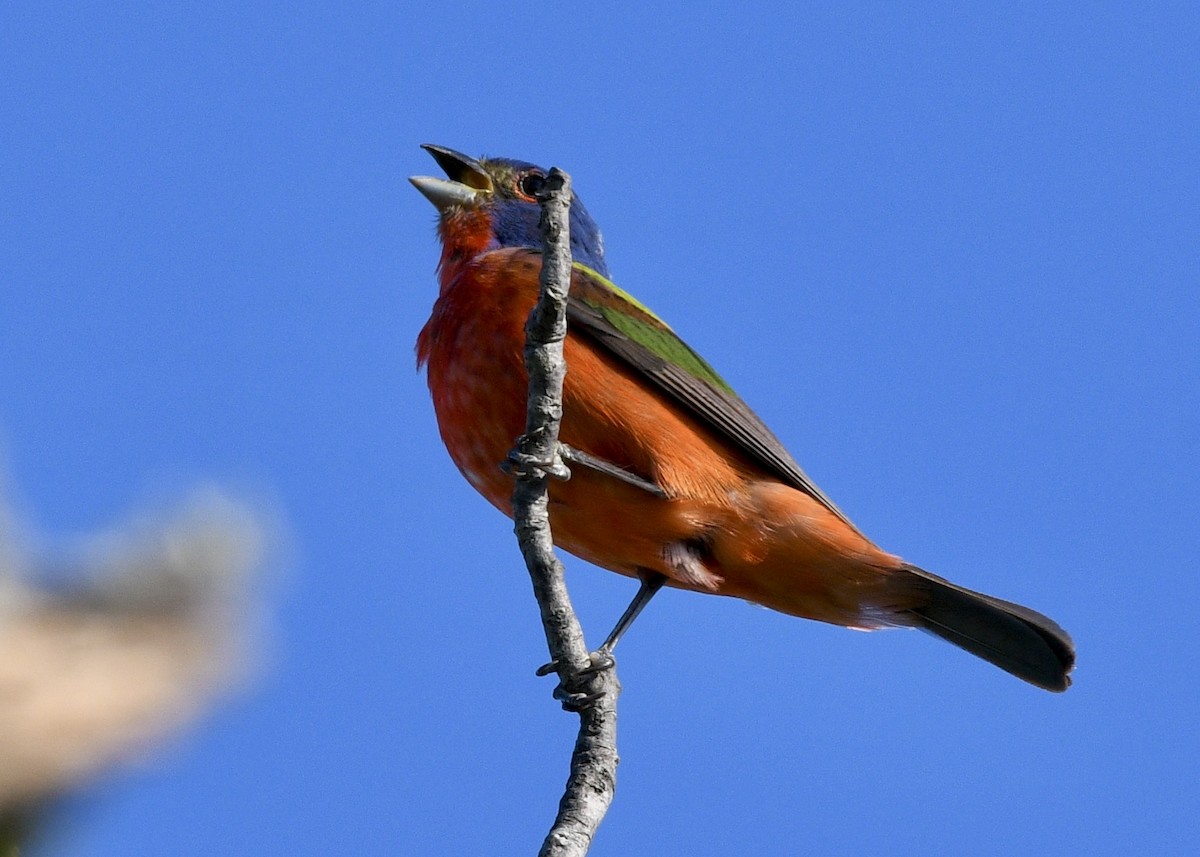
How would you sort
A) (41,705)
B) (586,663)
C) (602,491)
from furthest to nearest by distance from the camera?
(602,491) < (586,663) < (41,705)

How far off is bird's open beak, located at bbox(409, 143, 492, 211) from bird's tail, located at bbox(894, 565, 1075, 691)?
2.91 metres

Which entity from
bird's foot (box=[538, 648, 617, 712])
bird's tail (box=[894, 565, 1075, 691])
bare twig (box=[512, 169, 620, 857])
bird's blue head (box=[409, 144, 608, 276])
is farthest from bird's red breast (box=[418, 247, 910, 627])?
bird's foot (box=[538, 648, 617, 712])

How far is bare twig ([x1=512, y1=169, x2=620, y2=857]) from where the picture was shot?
13.3 ft

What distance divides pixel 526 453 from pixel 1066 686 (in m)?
3.25

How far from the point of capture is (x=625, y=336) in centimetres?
595

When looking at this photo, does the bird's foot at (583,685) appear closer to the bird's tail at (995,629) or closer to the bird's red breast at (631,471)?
the bird's red breast at (631,471)

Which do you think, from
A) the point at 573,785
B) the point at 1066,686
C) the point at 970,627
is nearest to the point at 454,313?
the point at 573,785

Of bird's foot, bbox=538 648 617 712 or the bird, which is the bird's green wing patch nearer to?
the bird

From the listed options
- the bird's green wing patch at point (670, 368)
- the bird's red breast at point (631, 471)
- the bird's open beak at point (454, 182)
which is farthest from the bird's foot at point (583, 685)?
the bird's open beak at point (454, 182)

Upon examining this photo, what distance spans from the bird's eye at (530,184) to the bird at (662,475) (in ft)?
1.58

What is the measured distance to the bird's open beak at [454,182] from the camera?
22.8 ft

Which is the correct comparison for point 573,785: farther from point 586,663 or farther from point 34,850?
point 34,850

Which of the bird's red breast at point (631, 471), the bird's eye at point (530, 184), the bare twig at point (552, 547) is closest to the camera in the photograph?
the bare twig at point (552, 547)

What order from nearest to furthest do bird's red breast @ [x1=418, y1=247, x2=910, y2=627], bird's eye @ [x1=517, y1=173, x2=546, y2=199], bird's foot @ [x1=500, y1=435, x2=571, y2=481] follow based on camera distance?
1. bird's foot @ [x1=500, y1=435, x2=571, y2=481]
2. bird's red breast @ [x1=418, y1=247, x2=910, y2=627]
3. bird's eye @ [x1=517, y1=173, x2=546, y2=199]
